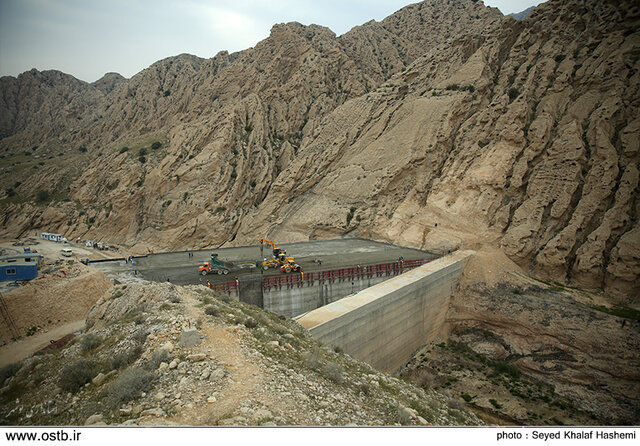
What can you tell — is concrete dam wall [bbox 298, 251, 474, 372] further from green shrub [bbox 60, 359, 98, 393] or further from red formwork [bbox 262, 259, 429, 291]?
green shrub [bbox 60, 359, 98, 393]

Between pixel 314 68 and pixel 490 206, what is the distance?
3258 cm

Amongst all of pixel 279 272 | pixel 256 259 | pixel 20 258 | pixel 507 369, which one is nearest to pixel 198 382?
pixel 279 272

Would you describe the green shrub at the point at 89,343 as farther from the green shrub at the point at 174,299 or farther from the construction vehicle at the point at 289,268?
the construction vehicle at the point at 289,268

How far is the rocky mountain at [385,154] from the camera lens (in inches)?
982

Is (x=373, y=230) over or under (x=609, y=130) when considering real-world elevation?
under

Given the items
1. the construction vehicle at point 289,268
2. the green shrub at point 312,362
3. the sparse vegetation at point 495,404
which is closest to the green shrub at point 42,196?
the construction vehicle at point 289,268

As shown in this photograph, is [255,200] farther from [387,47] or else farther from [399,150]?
[387,47]

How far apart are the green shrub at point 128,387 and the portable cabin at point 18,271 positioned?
641 inches

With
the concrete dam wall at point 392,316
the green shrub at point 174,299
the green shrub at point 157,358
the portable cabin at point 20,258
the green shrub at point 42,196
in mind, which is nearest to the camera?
the green shrub at point 157,358

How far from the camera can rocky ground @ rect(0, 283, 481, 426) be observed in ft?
18.7

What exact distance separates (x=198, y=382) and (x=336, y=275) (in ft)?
53.5

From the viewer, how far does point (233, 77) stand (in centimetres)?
4759

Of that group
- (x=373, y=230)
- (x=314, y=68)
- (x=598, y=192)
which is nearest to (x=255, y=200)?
(x=373, y=230)

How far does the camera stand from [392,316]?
64.2 ft
